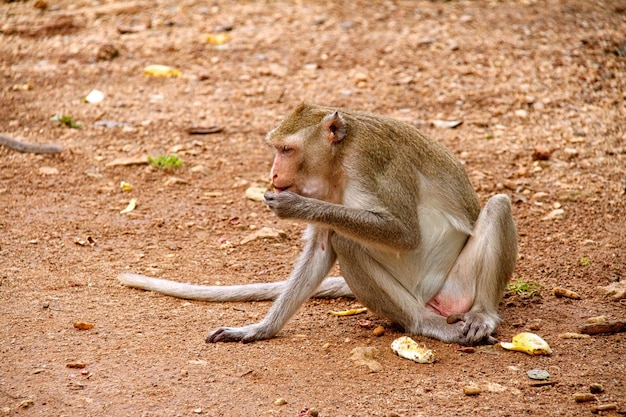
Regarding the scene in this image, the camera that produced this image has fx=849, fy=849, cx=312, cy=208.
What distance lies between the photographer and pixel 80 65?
10688mm

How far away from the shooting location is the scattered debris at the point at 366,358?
476cm

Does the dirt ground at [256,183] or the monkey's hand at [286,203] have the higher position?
the monkey's hand at [286,203]

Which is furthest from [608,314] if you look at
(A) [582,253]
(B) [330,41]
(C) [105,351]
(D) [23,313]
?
(B) [330,41]

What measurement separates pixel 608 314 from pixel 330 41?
6459 millimetres

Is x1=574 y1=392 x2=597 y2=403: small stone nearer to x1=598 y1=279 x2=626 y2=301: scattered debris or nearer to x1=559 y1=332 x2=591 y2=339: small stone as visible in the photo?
x1=559 y1=332 x2=591 y2=339: small stone

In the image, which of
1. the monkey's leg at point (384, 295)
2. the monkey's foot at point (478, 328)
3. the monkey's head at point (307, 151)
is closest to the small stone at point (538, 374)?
the monkey's foot at point (478, 328)

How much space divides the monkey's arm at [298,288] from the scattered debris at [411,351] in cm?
70

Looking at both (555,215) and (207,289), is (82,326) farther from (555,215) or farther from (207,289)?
(555,215)

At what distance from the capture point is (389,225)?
16.3 ft

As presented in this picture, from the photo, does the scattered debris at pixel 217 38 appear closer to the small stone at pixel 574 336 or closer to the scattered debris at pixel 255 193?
the scattered debris at pixel 255 193

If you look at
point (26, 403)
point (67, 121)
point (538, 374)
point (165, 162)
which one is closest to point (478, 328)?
point (538, 374)

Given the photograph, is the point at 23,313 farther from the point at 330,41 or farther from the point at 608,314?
the point at 330,41

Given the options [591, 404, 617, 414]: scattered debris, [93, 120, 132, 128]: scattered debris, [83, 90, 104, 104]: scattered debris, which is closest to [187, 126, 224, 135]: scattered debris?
[93, 120, 132, 128]: scattered debris

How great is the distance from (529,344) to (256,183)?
3.58 metres
